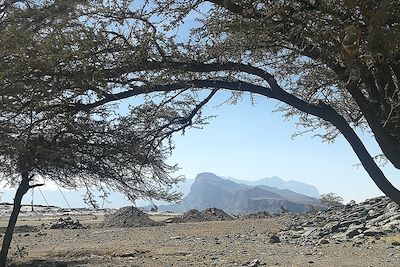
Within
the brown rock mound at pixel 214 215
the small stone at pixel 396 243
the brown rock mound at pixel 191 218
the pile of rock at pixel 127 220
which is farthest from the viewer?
the brown rock mound at pixel 214 215

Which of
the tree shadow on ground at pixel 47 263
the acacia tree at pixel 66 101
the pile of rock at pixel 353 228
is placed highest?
the acacia tree at pixel 66 101

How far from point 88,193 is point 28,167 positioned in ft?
5.10

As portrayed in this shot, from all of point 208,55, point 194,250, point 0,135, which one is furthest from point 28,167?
point 194,250

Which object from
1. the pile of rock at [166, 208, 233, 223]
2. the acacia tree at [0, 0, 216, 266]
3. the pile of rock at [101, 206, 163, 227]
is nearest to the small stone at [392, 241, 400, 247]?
the acacia tree at [0, 0, 216, 266]

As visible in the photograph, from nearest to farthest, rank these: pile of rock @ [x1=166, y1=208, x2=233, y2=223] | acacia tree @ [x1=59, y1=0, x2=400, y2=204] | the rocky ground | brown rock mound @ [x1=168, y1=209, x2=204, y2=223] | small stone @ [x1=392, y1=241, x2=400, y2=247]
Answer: acacia tree @ [x1=59, y1=0, x2=400, y2=204] < the rocky ground < small stone @ [x1=392, y1=241, x2=400, y2=247] < brown rock mound @ [x1=168, y1=209, x2=204, y2=223] < pile of rock @ [x1=166, y1=208, x2=233, y2=223]

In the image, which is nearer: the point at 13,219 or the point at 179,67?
the point at 179,67

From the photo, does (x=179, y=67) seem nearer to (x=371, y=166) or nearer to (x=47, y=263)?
(x=371, y=166)

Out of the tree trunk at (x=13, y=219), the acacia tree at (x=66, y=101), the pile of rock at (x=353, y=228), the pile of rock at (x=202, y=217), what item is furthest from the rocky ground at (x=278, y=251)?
the pile of rock at (x=202, y=217)

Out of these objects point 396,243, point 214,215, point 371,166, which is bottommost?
point 396,243

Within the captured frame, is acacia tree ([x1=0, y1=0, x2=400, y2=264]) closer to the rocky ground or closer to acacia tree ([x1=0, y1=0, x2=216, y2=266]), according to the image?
acacia tree ([x1=0, y1=0, x2=216, y2=266])

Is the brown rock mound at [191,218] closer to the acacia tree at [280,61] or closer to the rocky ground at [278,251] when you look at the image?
the rocky ground at [278,251]

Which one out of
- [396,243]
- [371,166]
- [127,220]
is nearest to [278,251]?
[396,243]

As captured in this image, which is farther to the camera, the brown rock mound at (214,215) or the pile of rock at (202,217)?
the brown rock mound at (214,215)

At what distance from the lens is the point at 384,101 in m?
6.36
